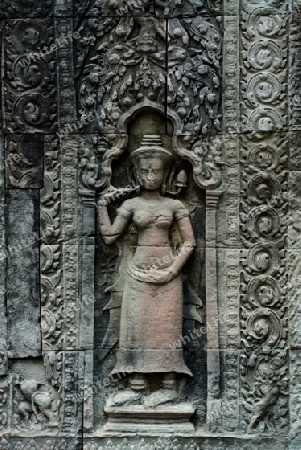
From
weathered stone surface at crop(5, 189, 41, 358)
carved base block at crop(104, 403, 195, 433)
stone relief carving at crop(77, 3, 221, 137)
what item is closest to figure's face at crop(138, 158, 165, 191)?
stone relief carving at crop(77, 3, 221, 137)

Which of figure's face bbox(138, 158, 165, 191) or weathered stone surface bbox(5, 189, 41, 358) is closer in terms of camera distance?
figure's face bbox(138, 158, 165, 191)

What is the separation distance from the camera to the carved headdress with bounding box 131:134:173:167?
778 cm

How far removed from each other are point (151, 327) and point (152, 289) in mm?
369

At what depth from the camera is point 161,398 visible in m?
7.81

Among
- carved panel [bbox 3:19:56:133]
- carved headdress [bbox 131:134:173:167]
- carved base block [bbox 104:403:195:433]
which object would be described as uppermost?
carved panel [bbox 3:19:56:133]

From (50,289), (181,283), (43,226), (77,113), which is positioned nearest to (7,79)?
(77,113)

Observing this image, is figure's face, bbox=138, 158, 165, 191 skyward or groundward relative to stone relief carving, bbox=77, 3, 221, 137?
groundward

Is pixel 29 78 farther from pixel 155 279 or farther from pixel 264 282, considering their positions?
pixel 264 282

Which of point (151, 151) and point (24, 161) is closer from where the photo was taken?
point (151, 151)

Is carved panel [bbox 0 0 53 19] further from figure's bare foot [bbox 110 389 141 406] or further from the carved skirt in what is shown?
figure's bare foot [bbox 110 389 141 406]

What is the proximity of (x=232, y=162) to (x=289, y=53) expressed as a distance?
118 cm

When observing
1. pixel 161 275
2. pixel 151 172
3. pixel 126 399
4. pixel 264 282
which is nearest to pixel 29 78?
pixel 151 172

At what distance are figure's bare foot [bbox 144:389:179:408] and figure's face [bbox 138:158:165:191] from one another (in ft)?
6.55

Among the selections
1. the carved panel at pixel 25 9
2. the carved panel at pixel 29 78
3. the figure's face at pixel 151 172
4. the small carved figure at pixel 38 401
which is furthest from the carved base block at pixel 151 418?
the carved panel at pixel 25 9
